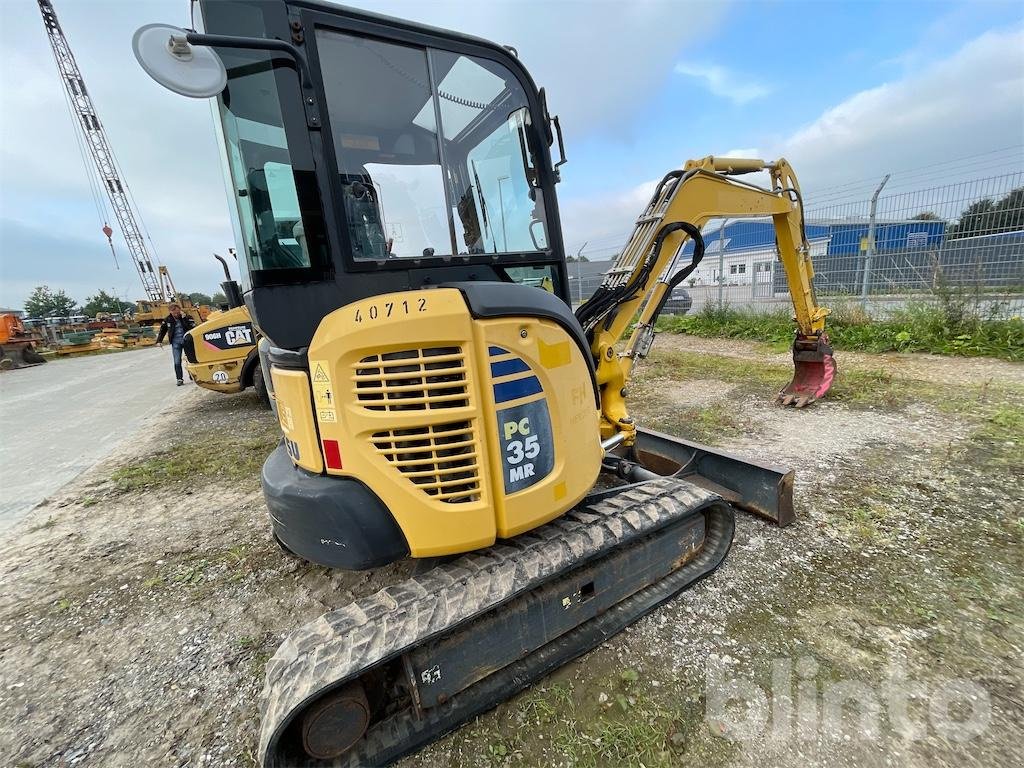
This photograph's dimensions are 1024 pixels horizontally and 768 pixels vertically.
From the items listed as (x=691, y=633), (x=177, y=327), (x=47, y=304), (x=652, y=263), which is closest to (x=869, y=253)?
(x=652, y=263)

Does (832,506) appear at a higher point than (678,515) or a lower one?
lower

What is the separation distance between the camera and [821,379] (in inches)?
215

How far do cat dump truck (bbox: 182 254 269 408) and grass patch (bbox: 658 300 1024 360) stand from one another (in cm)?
955

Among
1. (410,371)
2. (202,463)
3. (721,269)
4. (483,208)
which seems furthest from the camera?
(721,269)

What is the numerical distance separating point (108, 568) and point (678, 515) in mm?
3880

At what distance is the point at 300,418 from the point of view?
2.05m

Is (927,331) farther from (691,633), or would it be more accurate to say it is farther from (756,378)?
(691,633)

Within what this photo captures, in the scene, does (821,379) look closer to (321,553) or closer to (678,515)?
(678,515)

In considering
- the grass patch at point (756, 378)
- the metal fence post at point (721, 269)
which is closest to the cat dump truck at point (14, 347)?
the grass patch at point (756, 378)

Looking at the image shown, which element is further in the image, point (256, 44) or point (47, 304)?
point (47, 304)

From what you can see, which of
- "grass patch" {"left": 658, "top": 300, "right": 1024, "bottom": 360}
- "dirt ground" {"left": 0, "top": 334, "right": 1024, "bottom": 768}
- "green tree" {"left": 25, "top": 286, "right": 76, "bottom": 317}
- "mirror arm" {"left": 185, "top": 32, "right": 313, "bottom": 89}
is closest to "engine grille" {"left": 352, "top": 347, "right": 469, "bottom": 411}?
"mirror arm" {"left": 185, "top": 32, "right": 313, "bottom": 89}

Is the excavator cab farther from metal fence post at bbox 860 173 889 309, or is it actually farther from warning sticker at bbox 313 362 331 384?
metal fence post at bbox 860 173 889 309

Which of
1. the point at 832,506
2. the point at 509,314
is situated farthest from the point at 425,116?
the point at 832,506

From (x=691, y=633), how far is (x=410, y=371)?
6.02 ft
